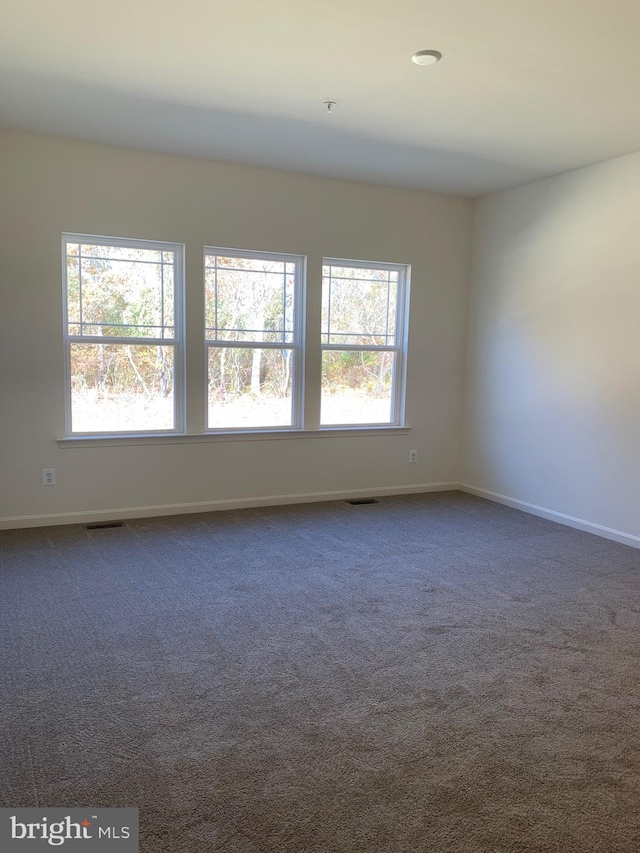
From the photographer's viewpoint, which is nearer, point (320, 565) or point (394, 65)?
point (394, 65)

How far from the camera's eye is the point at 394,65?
9.91 feet

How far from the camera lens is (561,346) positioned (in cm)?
488

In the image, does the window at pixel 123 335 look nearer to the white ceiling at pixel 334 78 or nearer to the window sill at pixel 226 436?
the window sill at pixel 226 436

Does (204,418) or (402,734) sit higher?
(204,418)

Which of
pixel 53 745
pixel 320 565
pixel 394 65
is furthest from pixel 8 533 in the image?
pixel 394 65

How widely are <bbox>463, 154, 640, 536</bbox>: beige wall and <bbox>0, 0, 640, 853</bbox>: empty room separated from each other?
0.09ft

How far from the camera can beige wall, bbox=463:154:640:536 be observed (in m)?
4.37

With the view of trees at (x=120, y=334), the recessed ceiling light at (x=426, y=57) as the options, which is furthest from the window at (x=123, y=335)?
the recessed ceiling light at (x=426, y=57)

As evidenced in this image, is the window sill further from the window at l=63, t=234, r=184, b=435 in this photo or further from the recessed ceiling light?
the recessed ceiling light

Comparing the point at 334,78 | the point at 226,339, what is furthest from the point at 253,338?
the point at 334,78

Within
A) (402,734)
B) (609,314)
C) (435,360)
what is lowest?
(402,734)

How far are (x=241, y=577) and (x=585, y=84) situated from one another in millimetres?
3274

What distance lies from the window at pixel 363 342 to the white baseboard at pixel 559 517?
105cm

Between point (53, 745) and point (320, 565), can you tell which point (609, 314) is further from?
point (53, 745)
